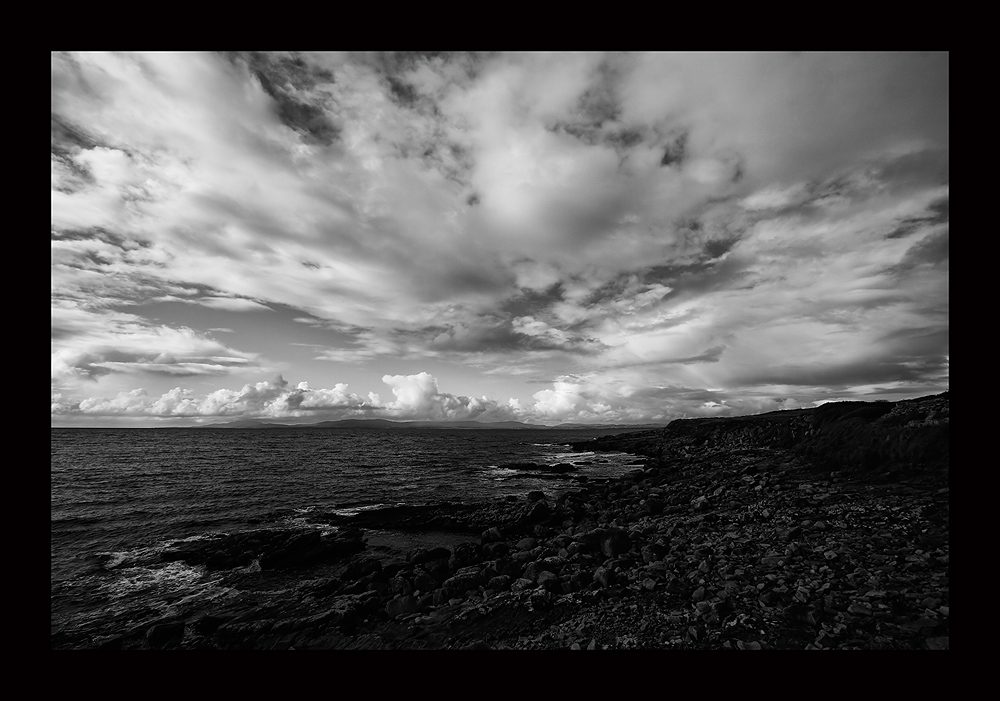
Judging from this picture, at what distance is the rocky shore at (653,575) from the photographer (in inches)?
303

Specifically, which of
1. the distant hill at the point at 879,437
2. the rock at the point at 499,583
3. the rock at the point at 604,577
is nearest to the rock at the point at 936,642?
the rock at the point at 604,577

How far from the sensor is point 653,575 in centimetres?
1038

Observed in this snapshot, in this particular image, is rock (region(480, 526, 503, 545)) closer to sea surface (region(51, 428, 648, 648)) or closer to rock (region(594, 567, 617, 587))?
sea surface (region(51, 428, 648, 648))

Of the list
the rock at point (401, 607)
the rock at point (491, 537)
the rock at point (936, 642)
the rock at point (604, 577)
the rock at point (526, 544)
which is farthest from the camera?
the rock at point (491, 537)

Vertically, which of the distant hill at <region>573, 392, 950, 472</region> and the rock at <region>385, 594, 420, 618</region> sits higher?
the distant hill at <region>573, 392, 950, 472</region>

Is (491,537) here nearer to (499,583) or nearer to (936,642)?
(499,583)

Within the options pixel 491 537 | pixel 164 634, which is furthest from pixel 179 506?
pixel 491 537

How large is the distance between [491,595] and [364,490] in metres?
26.9

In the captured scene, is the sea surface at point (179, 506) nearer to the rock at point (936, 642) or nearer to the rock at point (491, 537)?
the rock at point (491, 537)

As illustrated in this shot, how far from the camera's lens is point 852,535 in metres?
11.0

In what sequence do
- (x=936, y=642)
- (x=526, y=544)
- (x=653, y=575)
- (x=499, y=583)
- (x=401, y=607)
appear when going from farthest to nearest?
1. (x=526, y=544)
2. (x=499, y=583)
3. (x=401, y=607)
4. (x=653, y=575)
5. (x=936, y=642)

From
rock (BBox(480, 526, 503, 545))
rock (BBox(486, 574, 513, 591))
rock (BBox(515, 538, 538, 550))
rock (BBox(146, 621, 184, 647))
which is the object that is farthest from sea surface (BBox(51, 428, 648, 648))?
rock (BBox(486, 574, 513, 591))

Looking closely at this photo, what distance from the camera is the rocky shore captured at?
303 inches

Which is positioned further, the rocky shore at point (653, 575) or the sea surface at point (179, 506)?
the sea surface at point (179, 506)
